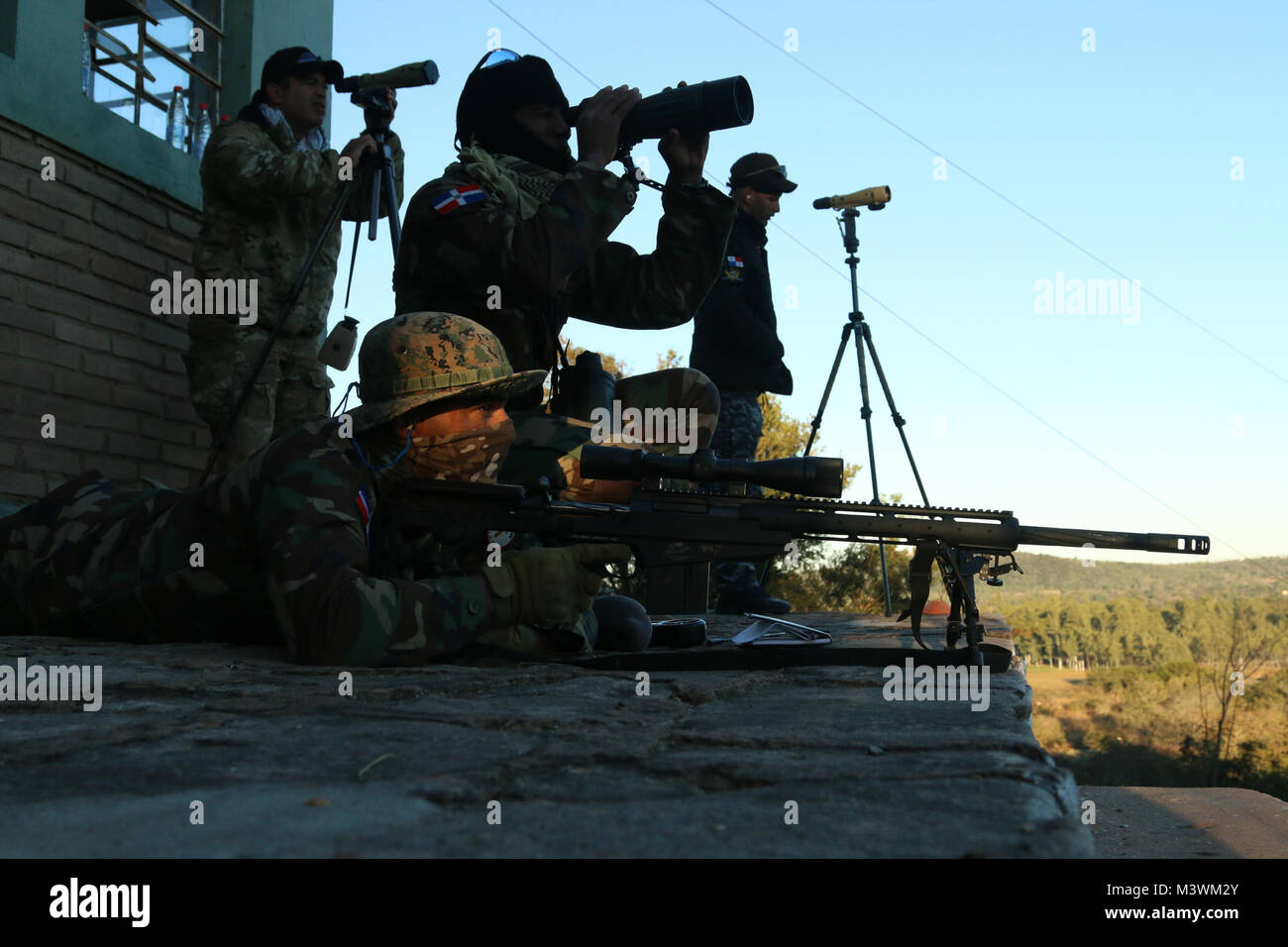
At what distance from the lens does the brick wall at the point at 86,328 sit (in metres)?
5.47

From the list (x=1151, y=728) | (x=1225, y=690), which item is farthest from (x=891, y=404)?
(x=1151, y=728)

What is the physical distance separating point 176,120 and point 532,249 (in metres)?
3.94

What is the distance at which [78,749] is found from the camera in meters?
1.71

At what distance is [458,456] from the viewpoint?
309cm

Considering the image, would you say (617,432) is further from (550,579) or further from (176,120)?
(176,120)

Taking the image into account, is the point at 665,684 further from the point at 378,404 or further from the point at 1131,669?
the point at 1131,669

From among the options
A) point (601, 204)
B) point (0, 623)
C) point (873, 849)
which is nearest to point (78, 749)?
point (873, 849)

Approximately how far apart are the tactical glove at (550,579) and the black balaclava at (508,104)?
2.25 meters

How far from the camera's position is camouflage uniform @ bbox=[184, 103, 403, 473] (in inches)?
209

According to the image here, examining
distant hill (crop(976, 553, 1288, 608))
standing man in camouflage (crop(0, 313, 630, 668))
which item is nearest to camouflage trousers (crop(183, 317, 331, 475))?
standing man in camouflage (crop(0, 313, 630, 668))

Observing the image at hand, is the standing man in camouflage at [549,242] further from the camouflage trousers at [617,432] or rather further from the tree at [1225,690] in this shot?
the tree at [1225,690]

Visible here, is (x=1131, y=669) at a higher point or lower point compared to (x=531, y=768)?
lower

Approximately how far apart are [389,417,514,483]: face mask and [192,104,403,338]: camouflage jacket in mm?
2733
